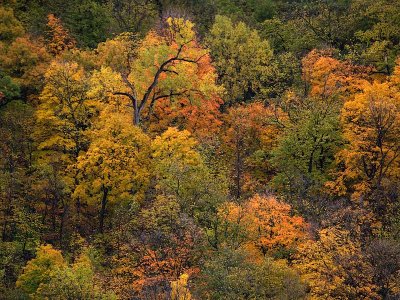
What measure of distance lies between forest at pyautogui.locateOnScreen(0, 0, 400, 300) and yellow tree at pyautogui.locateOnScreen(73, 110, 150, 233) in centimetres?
18

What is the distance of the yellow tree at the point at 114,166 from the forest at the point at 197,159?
0.58 ft

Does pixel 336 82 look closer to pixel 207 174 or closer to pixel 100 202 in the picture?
pixel 207 174

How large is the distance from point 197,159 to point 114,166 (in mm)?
7395

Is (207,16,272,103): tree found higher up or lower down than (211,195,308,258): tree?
higher up

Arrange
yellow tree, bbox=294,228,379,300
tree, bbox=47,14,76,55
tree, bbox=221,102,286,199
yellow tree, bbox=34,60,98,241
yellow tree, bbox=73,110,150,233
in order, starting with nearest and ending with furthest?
yellow tree, bbox=294,228,379,300, yellow tree, bbox=73,110,150,233, yellow tree, bbox=34,60,98,241, tree, bbox=221,102,286,199, tree, bbox=47,14,76,55

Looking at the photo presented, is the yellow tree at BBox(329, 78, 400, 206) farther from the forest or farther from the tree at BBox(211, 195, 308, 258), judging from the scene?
the tree at BBox(211, 195, 308, 258)

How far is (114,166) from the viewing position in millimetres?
57438

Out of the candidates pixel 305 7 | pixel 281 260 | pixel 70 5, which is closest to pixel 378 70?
pixel 305 7

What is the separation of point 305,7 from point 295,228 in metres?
48.4

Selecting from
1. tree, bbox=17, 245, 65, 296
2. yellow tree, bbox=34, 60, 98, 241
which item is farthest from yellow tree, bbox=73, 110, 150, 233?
tree, bbox=17, 245, 65, 296

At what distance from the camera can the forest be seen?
45.8m

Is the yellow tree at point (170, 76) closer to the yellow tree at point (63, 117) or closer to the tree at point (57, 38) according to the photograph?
the yellow tree at point (63, 117)

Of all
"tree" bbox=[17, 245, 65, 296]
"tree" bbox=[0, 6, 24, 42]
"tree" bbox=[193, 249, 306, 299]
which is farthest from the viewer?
"tree" bbox=[0, 6, 24, 42]

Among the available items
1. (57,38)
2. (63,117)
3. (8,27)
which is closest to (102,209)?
(63,117)
